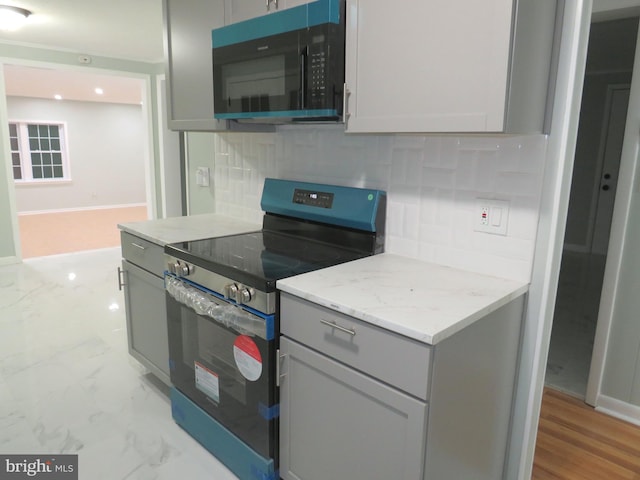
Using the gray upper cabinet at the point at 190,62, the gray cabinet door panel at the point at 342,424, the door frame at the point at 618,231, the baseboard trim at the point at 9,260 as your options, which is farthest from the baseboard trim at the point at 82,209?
the door frame at the point at 618,231

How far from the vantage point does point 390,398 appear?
1274 millimetres

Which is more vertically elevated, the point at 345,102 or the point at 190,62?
the point at 190,62

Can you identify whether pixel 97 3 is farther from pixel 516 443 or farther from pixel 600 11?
pixel 516 443

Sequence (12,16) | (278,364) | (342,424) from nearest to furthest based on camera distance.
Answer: (342,424)
(278,364)
(12,16)

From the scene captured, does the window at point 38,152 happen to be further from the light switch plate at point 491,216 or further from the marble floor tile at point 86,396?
the light switch plate at point 491,216

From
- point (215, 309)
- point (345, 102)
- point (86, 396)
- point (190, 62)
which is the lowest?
point (86, 396)

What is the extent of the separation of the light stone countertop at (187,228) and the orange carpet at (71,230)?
144 inches

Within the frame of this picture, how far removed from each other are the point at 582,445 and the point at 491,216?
128cm

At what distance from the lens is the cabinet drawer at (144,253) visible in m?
2.21

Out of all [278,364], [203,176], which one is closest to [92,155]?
[203,176]

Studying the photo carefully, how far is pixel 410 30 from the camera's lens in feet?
4.71

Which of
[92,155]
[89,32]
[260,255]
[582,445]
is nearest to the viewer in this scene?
[260,255]

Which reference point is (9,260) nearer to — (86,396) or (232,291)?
(86,396)

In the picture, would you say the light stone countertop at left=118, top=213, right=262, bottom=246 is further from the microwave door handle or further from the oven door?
the microwave door handle
